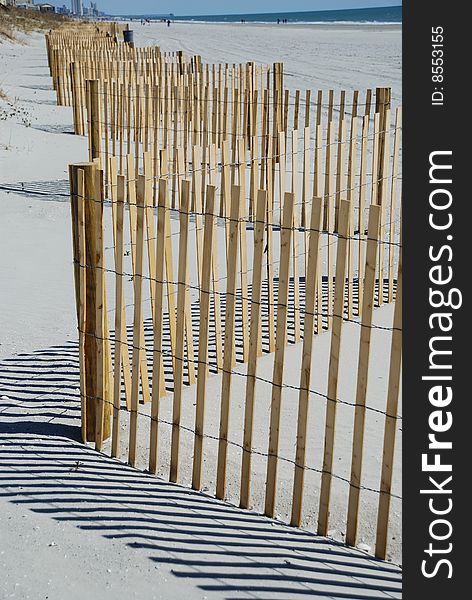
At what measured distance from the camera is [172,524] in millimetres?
3471

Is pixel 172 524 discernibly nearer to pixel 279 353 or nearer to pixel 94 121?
pixel 279 353

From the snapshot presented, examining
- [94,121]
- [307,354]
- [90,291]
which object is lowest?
[307,354]

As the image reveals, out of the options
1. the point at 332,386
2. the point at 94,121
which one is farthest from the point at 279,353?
the point at 94,121

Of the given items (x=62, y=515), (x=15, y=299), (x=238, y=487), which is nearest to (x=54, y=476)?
(x=62, y=515)

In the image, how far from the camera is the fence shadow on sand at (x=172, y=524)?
3.10 meters

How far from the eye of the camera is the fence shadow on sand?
10.2 feet

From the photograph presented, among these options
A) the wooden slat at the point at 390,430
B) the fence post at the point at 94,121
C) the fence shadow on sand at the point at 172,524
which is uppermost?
the fence post at the point at 94,121

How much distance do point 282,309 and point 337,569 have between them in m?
1.00

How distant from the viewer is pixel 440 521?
3.07 meters

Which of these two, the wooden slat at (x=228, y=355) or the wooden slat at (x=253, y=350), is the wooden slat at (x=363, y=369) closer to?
the wooden slat at (x=253, y=350)

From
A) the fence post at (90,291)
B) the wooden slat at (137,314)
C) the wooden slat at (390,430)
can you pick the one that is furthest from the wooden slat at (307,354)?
the fence post at (90,291)

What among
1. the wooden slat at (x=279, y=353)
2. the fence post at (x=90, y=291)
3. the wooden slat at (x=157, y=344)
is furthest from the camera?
the fence post at (x=90, y=291)

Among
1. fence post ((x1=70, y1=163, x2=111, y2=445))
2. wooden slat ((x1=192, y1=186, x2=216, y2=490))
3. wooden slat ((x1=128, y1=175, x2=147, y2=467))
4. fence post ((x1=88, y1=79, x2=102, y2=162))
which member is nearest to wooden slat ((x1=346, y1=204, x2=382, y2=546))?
wooden slat ((x1=192, y1=186, x2=216, y2=490))

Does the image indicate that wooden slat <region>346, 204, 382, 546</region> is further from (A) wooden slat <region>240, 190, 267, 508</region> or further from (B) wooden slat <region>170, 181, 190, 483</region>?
(B) wooden slat <region>170, 181, 190, 483</region>
